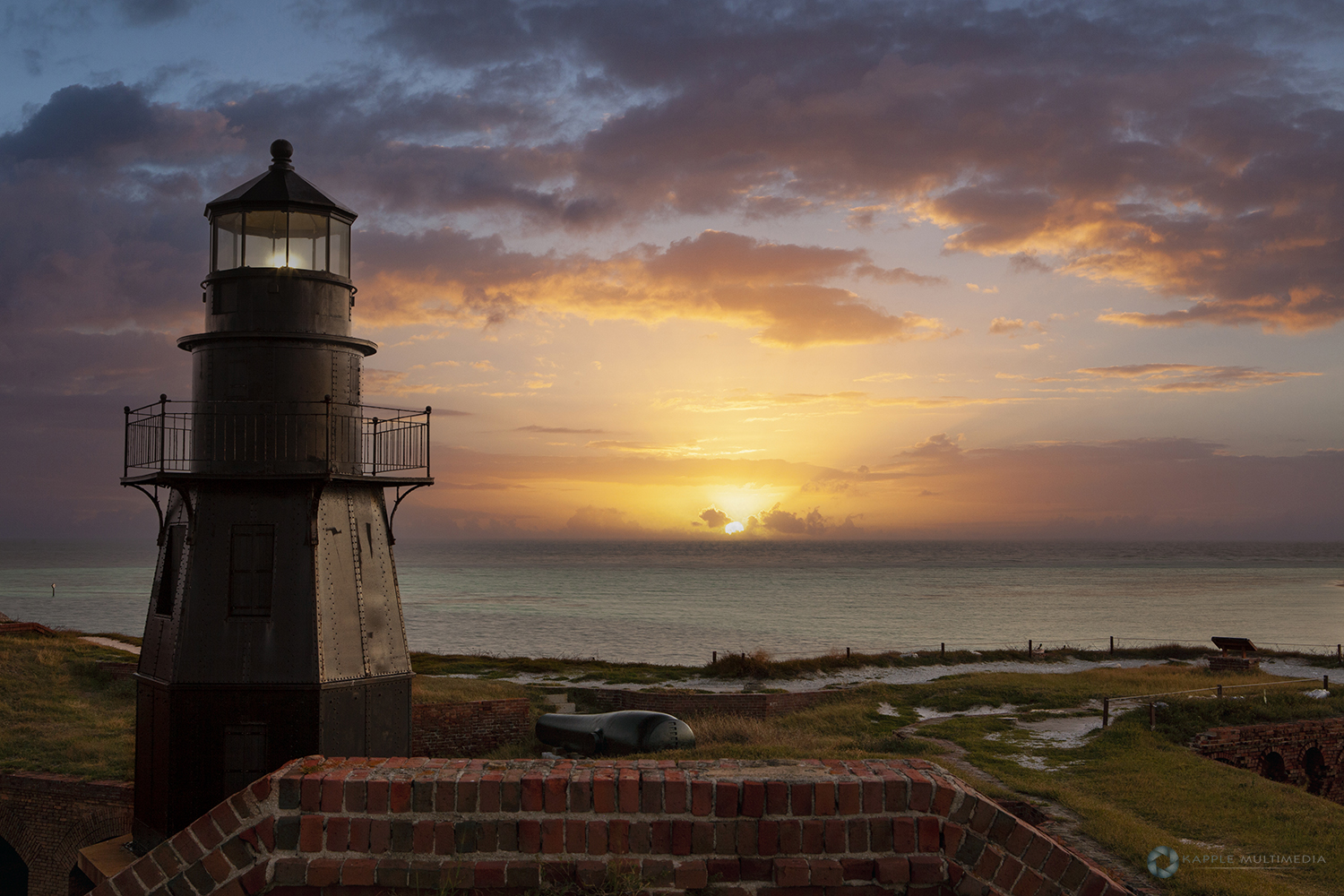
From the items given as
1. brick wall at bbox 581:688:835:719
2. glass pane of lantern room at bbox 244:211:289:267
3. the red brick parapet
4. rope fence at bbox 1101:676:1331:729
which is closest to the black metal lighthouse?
glass pane of lantern room at bbox 244:211:289:267

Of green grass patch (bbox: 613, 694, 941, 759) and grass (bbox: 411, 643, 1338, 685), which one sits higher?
green grass patch (bbox: 613, 694, 941, 759)

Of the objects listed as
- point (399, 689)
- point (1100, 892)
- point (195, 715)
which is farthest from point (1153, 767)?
point (195, 715)

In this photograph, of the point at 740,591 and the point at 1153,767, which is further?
the point at 740,591

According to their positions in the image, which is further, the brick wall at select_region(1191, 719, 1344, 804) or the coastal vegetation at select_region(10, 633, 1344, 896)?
the brick wall at select_region(1191, 719, 1344, 804)

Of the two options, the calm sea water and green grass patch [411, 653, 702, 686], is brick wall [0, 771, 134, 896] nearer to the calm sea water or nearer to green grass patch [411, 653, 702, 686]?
green grass patch [411, 653, 702, 686]

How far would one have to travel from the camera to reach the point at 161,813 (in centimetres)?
1353

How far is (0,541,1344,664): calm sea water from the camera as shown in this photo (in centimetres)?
6762

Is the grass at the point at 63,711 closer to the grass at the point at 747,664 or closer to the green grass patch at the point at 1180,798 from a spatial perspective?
the grass at the point at 747,664

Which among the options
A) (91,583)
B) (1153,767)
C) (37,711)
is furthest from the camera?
(91,583)

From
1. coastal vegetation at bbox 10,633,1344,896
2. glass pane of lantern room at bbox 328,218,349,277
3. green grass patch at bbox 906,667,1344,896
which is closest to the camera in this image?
green grass patch at bbox 906,667,1344,896

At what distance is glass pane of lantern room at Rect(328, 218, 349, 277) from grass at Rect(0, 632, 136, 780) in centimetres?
1044

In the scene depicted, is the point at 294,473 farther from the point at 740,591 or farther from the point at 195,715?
the point at 740,591

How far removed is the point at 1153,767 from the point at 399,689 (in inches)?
584

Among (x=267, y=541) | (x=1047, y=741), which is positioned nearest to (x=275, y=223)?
(x=267, y=541)
